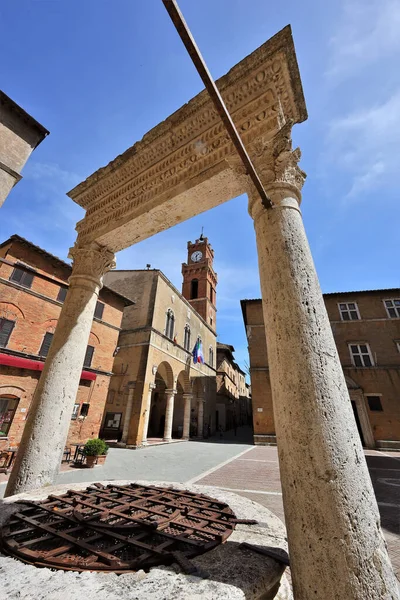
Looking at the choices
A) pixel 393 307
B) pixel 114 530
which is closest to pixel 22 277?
pixel 114 530

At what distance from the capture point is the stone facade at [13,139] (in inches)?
232

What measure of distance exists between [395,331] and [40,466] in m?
19.5

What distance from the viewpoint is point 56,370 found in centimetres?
343

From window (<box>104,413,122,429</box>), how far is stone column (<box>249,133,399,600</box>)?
16.0 m

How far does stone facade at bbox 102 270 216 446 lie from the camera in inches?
597

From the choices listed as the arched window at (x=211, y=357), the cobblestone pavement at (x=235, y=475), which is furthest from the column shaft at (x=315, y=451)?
the arched window at (x=211, y=357)

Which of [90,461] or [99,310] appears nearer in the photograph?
[90,461]

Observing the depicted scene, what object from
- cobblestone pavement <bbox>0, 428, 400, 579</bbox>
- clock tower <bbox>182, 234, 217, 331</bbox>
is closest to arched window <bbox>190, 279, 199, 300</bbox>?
clock tower <bbox>182, 234, 217, 331</bbox>

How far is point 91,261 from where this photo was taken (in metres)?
4.30

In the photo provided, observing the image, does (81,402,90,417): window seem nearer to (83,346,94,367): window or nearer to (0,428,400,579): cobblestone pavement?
(83,346,94,367): window

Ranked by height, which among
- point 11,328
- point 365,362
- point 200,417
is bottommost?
point 200,417

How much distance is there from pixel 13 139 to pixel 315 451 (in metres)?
8.44

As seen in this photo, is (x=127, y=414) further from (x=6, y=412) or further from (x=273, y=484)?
(x=273, y=484)

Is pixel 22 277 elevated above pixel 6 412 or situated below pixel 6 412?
above
